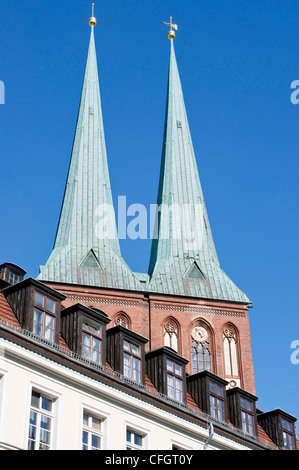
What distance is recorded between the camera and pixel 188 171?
5306 cm

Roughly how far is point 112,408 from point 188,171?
35.4 m

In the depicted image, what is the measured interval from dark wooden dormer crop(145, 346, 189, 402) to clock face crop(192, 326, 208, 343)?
988 inches

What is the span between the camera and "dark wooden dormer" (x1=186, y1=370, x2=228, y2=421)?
22219 mm

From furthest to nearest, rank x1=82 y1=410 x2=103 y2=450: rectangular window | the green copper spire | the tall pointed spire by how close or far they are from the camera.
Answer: the green copper spire, the tall pointed spire, x1=82 y1=410 x2=103 y2=450: rectangular window

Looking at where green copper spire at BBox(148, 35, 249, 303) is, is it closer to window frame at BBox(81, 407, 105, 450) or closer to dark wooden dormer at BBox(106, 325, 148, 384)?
dark wooden dormer at BBox(106, 325, 148, 384)

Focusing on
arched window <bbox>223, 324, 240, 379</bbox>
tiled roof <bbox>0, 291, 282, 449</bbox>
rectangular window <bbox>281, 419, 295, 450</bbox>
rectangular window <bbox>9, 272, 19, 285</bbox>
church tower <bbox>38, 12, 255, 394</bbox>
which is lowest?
tiled roof <bbox>0, 291, 282, 449</bbox>

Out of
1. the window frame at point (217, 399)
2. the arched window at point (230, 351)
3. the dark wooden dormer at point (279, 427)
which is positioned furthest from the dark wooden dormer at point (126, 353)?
the arched window at point (230, 351)

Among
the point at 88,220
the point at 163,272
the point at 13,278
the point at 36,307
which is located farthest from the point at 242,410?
the point at 88,220

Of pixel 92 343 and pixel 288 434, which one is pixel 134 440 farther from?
pixel 288 434

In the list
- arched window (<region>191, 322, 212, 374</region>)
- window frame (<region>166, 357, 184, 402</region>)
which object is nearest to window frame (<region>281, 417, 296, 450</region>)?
window frame (<region>166, 357, 184, 402</region>)

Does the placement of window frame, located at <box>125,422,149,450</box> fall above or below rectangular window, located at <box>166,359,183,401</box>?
below

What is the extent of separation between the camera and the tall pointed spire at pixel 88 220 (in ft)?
154
